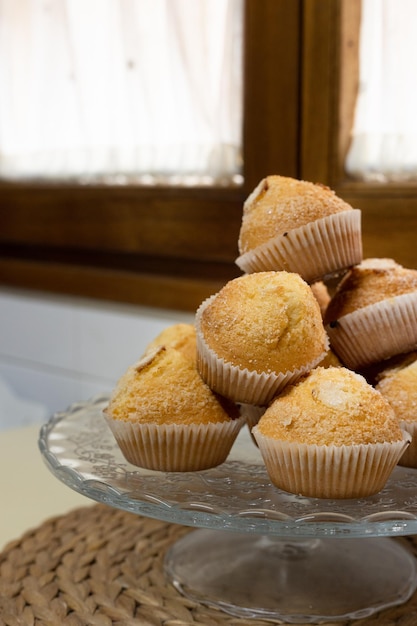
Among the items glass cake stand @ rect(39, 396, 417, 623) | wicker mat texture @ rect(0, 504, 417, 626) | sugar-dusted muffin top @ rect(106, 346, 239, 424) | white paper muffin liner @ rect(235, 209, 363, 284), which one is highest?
white paper muffin liner @ rect(235, 209, 363, 284)

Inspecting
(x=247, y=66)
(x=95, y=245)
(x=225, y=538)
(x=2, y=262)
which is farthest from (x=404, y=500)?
(x=2, y=262)

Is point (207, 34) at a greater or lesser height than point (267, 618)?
greater

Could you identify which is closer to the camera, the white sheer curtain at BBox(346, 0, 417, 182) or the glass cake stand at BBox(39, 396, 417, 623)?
the glass cake stand at BBox(39, 396, 417, 623)

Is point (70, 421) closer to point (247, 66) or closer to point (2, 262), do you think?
point (247, 66)

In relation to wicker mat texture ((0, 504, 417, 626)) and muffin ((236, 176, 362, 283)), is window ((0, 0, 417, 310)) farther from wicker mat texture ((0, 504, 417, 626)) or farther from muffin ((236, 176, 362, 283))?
wicker mat texture ((0, 504, 417, 626))

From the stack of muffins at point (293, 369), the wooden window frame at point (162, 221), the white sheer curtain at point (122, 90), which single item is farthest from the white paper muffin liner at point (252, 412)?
the white sheer curtain at point (122, 90)

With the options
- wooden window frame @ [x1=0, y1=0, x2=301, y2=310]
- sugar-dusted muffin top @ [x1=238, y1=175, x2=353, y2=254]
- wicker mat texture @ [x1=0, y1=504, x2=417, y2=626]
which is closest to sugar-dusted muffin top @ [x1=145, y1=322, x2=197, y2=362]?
sugar-dusted muffin top @ [x1=238, y1=175, x2=353, y2=254]

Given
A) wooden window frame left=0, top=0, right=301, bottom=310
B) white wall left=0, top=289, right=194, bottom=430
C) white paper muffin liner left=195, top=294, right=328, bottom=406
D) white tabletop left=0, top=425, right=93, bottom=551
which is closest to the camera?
white paper muffin liner left=195, top=294, right=328, bottom=406
